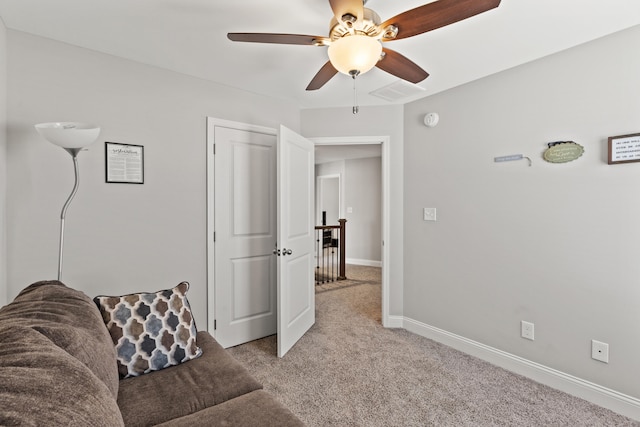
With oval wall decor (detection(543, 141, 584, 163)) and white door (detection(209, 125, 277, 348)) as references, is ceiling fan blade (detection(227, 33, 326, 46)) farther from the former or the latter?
oval wall decor (detection(543, 141, 584, 163))

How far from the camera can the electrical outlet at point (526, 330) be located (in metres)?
2.39

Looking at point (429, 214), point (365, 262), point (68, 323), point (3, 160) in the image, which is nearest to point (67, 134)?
point (3, 160)

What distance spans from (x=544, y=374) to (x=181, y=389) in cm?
251

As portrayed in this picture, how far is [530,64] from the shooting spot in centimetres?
236

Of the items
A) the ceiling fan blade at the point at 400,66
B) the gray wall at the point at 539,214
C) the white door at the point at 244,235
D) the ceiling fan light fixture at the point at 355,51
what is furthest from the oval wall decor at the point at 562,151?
the white door at the point at 244,235

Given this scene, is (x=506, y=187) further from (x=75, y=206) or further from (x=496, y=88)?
(x=75, y=206)

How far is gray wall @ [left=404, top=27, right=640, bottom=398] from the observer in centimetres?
199

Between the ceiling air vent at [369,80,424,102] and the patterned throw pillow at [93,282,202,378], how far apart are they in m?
2.45

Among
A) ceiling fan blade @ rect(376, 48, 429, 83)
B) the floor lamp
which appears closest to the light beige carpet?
the floor lamp

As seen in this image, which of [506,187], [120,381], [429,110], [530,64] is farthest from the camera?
[429,110]

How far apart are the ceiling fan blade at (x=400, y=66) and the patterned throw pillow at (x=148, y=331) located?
183 cm

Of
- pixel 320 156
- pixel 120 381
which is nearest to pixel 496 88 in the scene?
pixel 120 381

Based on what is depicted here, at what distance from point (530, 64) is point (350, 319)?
9.64ft

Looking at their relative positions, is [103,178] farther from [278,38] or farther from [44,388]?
[44,388]
